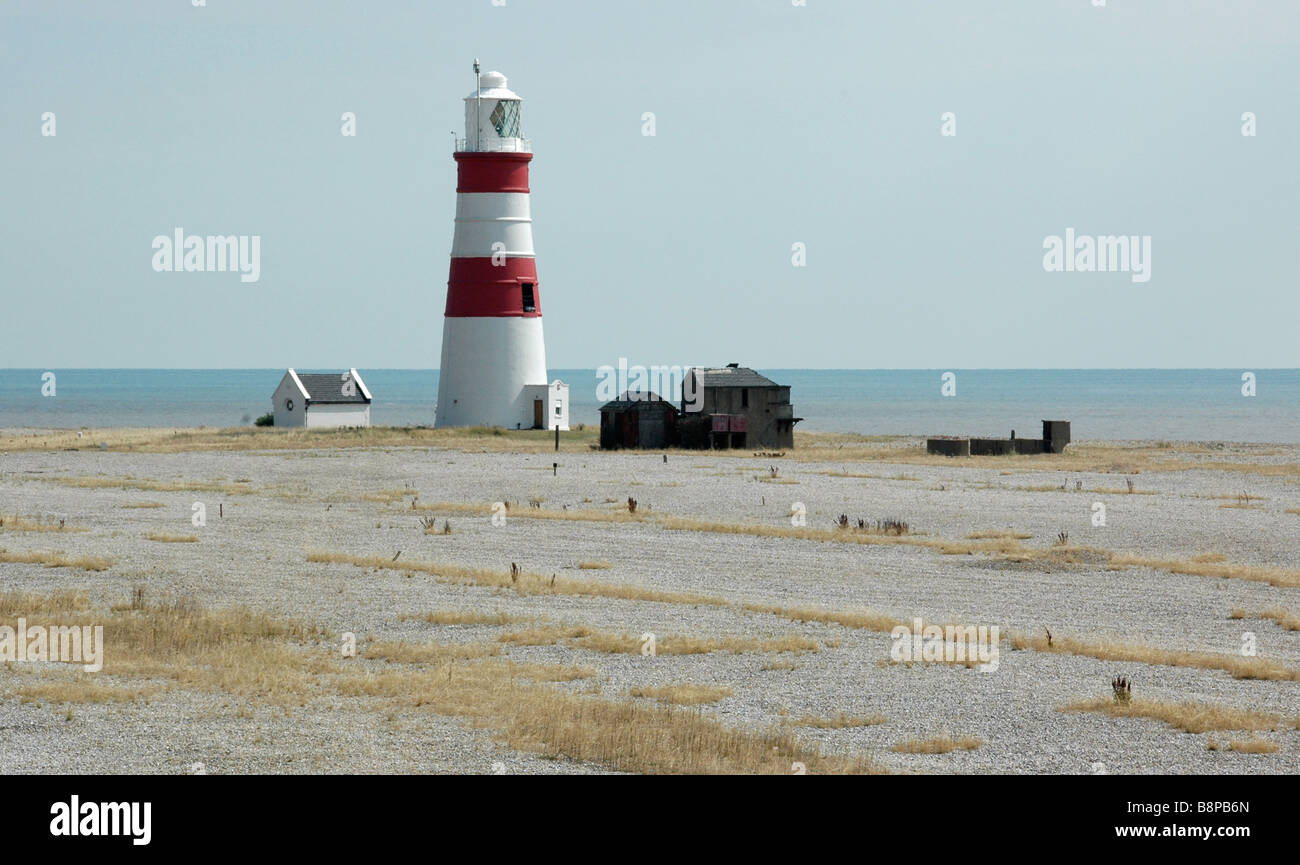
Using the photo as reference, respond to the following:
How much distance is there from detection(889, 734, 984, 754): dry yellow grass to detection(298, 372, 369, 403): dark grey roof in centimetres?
6053

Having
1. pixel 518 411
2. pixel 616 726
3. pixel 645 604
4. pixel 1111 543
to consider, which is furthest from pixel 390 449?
pixel 616 726

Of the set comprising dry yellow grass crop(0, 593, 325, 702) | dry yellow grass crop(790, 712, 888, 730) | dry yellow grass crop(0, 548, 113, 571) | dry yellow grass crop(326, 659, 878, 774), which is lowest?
dry yellow grass crop(790, 712, 888, 730)

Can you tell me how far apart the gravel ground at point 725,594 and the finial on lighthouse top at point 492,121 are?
17629 mm

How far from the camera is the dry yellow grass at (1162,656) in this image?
632 inches

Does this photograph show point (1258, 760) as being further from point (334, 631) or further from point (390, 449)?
point (390, 449)

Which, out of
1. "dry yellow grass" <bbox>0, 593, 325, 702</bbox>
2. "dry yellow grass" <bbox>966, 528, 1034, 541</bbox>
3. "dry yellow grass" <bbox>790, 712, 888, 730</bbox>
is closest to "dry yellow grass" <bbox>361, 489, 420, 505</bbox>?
"dry yellow grass" <bbox>966, 528, 1034, 541</bbox>

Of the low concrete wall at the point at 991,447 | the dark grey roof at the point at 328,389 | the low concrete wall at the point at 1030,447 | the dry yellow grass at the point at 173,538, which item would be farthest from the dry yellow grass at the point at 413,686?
the dark grey roof at the point at 328,389

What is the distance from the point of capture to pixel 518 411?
2525 inches

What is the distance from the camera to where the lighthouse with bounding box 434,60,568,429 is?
200 feet

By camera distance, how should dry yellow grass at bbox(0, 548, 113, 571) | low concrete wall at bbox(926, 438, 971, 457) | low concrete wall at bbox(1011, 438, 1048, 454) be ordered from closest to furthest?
dry yellow grass at bbox(0, 548, 113, 571)
low concrete wall at bbox(926, 438, 971, 457)
low concrete wall at bbox(1011, 438, 1048, 454)

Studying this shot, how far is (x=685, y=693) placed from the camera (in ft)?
48.5

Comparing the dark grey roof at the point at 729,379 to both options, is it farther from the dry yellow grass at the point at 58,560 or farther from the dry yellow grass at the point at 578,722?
the dry yellow grass at the point at 578,722

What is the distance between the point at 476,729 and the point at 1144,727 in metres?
5.70

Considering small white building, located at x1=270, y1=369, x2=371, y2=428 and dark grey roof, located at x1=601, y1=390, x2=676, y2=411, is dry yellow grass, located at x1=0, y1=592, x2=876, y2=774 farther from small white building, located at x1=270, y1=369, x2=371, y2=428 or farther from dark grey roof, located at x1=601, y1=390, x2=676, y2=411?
small white building, located at x1=270, y1=369, x2=371, y2=428
